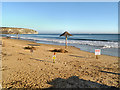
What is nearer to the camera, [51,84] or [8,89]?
[8,89]

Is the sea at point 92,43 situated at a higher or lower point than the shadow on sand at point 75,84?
higher

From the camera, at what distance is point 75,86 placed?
12.2 feet

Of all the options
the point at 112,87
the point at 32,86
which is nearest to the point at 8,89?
the point at 32,86

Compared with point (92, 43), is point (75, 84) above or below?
below

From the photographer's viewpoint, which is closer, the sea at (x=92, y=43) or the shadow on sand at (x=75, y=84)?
the shadow on sand at (x=75, y=84)

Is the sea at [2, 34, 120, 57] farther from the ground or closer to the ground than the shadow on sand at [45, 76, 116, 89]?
farther from the ground

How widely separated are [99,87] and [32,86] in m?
2.79

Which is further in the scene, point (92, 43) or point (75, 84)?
point (92, 43)

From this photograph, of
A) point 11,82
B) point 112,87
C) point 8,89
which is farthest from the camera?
point 11,82

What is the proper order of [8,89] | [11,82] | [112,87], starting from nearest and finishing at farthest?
1. [8,89]
2. [112,87]
3. [11,82]

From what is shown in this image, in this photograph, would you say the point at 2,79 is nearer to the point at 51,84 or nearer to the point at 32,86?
the point at 32,86

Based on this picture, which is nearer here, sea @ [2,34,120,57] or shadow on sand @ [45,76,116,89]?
shadow on sand @ [45,76,116,89]

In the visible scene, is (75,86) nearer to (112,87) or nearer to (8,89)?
(112,87)

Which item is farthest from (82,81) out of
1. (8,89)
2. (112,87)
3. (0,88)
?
(0,88)
